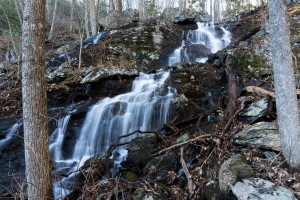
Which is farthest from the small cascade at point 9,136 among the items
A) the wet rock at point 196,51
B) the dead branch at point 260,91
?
the wet rock at point 196,51

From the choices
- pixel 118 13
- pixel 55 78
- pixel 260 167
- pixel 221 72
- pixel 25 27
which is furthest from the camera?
pixel 118 13

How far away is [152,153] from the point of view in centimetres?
560

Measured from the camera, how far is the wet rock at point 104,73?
32.5 feet

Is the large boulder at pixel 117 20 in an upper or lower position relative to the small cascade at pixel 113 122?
upper

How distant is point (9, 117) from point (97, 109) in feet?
8.97

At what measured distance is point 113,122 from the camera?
8109 mm

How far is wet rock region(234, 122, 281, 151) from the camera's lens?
4042mm

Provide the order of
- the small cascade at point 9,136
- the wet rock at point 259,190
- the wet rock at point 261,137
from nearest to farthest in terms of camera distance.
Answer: the wet rock at point 259,190 → the wet rock at point 261,137 → the small cascade at point 9,136

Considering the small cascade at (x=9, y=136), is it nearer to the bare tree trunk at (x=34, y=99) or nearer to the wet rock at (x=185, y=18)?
the bare tree trunk at (x=34, y=99)

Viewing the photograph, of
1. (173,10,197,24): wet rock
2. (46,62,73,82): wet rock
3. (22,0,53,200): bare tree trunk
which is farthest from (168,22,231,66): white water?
(22,0,53,200): bare tree trunk

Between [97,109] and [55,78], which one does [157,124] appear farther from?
[55,78]

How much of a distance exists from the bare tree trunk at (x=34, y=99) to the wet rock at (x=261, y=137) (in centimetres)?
308

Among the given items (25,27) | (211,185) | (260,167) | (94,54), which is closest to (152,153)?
(211,185)

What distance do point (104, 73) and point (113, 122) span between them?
8.44 feet
